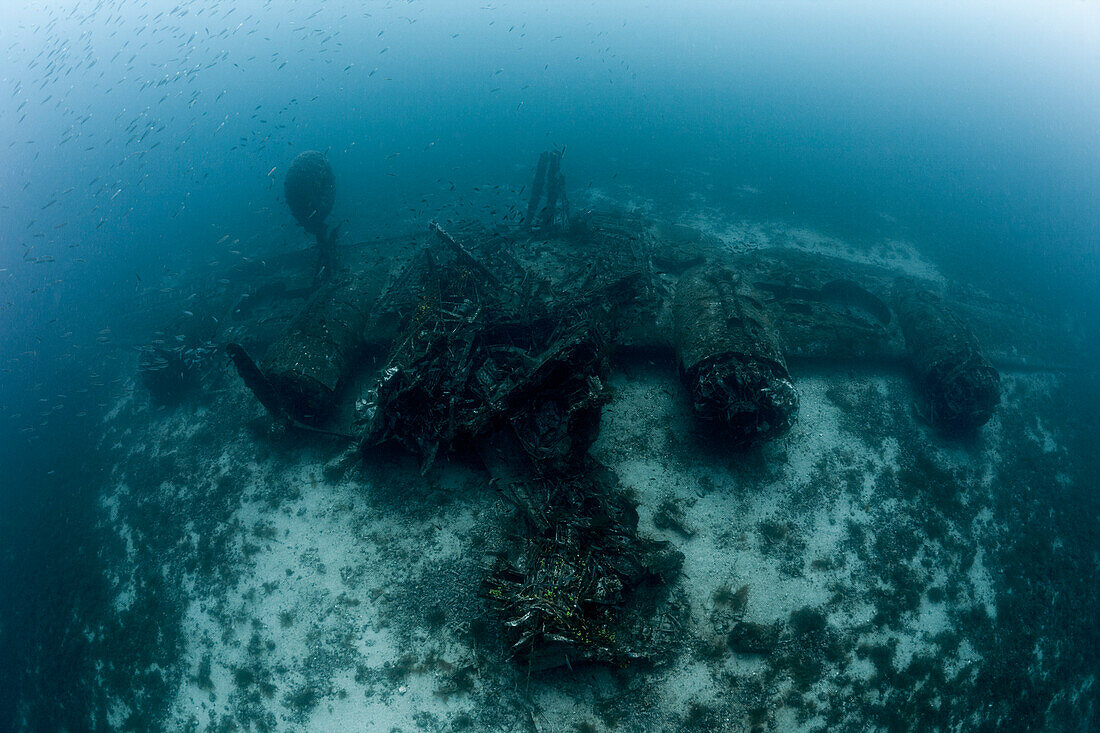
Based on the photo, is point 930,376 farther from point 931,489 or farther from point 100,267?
point 100,267

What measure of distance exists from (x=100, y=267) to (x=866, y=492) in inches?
1547

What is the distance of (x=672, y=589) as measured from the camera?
802 cm

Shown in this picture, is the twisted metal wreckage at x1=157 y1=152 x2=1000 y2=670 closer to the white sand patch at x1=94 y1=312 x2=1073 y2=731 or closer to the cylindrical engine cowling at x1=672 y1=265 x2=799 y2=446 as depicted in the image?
the cylindrical engine cowling at x1=672 y1=265 x2=799 y2=446

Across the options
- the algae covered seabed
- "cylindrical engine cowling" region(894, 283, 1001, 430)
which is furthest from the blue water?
"cylindrical engine cowling" region(894, 283, 1001, 430)

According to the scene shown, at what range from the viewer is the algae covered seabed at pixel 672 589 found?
7258mm

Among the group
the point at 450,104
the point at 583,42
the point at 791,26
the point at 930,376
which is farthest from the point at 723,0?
the point at 930,376

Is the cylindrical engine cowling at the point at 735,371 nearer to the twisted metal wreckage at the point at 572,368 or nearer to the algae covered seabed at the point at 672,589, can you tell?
the twisted metal wreckage at the point at 572,368

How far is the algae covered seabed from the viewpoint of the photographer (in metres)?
7.26

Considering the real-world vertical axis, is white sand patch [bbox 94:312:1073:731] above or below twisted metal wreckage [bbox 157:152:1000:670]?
below

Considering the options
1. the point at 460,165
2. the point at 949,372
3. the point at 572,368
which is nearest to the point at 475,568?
the point at 572,368

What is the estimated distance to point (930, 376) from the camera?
11695mm

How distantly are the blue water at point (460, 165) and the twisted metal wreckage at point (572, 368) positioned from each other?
8.32 meters

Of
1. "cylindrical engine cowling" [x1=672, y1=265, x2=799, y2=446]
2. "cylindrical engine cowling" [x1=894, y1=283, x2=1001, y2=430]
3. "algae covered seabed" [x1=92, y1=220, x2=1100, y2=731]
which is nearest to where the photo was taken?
"algae covered seabed" [x1=92, y1=220, x2=1100, y2=731]

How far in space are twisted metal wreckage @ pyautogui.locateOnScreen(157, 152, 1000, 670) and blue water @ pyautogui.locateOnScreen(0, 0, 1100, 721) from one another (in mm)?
8317
